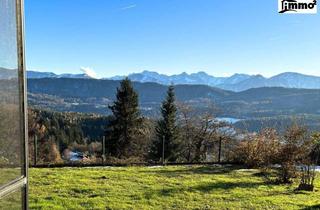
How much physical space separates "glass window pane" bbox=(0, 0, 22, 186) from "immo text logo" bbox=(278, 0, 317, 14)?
5.90 meters

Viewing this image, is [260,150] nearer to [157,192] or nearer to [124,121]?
[157,192]

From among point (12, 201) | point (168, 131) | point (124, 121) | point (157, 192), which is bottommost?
point (168, 131)

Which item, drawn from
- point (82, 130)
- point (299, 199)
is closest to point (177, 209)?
point (299, 199)

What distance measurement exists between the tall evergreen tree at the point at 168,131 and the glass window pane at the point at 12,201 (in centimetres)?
2339

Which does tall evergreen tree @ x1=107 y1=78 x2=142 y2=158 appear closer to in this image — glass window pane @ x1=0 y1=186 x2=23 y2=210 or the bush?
the bush

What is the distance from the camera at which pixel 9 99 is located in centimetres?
187

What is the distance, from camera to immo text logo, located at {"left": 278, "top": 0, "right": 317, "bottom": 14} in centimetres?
666

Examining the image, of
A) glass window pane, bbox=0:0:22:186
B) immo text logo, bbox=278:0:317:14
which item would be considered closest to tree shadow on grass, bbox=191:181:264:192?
immo text logo, bbox=278:0:317:14

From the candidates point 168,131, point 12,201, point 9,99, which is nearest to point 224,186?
point 12,201

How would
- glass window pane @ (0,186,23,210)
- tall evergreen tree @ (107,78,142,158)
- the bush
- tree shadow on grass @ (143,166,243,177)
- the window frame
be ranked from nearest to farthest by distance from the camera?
glass window pane @ (0,186,23,210) < the window frame < tree shadow on grass @ (143,166,243,177) < the bush < tall evergreen tree @ (107,78,142,158)

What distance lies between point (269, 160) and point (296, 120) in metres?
1.23

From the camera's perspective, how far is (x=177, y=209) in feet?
19.0

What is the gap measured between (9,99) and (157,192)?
524cm

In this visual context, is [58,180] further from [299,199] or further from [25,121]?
[25,121]
